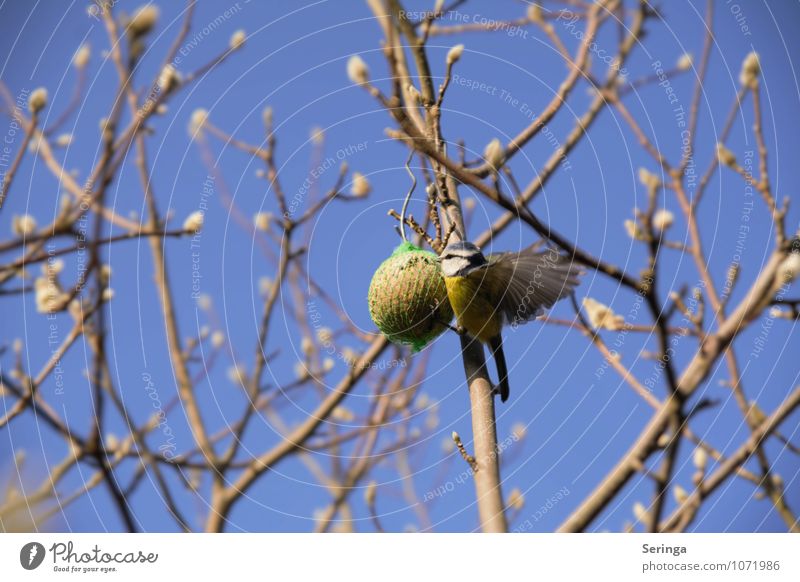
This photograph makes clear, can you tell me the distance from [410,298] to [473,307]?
228mm

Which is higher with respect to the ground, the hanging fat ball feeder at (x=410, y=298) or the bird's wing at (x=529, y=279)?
the hanging fat ball feeder at (x=410, y=298)

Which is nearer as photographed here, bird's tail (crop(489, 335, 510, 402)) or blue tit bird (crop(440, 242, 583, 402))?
blue tit bird (crop(440, 242, 583, 402))

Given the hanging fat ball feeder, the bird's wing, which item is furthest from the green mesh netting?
the bird's wing

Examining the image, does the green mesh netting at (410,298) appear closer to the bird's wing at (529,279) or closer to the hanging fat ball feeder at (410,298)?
the hanging fat ball feeder at (410,298)

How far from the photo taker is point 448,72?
3010 millimetres

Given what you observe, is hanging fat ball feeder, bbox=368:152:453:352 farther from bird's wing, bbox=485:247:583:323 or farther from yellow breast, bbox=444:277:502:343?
bird's wing, bbox=485:247:583:323

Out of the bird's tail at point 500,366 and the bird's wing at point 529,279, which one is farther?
the bird's tail at point 500,366

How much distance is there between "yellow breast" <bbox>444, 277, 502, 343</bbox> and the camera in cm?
285

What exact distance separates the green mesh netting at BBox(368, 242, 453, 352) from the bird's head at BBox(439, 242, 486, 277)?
6 centimetres

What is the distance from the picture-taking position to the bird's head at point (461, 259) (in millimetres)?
2773

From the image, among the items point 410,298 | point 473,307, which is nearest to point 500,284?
point 473,307

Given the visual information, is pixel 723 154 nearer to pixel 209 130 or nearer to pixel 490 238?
pixel 490 238

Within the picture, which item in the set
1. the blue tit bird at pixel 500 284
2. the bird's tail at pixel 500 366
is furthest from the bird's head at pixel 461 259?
the bird's tail at pixel 500 366
